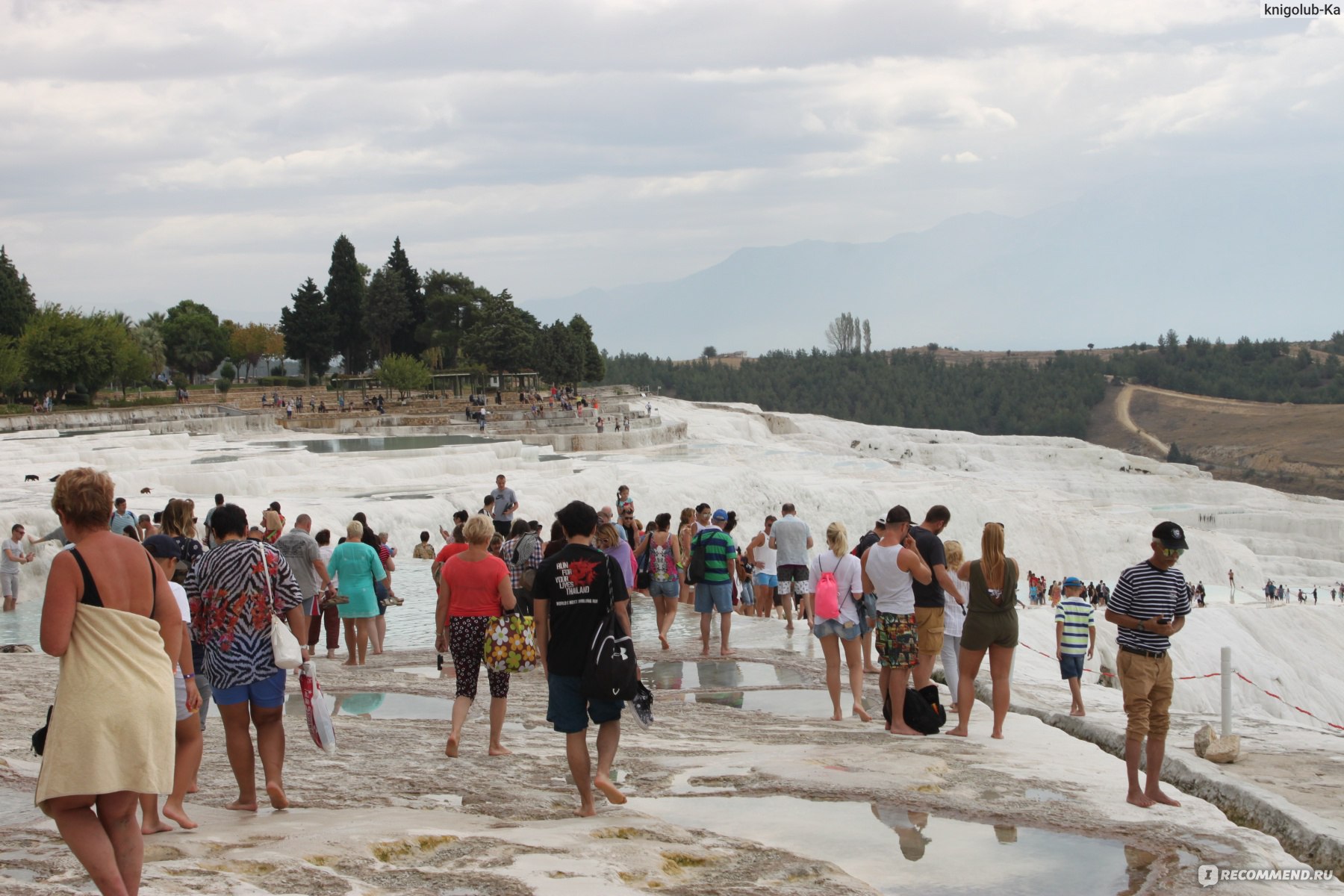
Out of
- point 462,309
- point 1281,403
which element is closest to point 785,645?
point 462,309

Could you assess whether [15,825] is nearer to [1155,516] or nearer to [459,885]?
[459,885]

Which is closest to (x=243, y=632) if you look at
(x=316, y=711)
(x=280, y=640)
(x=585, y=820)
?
(x=280, y=640)

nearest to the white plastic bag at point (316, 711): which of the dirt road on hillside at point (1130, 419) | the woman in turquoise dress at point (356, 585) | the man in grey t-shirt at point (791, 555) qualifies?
the woman in turquoise dress at point (356, 585)

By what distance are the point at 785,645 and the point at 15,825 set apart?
26.7ft

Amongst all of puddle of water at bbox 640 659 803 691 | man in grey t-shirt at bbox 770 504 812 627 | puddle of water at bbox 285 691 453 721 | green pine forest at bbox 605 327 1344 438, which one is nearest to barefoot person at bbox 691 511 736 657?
puddle of water at bbox 640 659 803 691

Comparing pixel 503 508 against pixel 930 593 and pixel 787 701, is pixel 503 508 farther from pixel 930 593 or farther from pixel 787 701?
pixel 930 593

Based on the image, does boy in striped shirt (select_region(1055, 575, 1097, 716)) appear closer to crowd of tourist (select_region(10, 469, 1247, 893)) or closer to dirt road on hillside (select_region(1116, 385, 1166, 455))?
crowd of tourist (select_region(10, 469, 1247, 893))

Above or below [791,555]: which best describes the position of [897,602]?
above

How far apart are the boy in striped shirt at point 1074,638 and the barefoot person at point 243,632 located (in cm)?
589

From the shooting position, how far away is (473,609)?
23.2 ft

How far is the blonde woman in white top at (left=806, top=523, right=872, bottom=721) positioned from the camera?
844 cm

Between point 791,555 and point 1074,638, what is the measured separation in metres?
4.06

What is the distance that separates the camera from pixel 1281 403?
4122 inches

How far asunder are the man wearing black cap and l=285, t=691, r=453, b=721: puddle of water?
4559 millimetres
